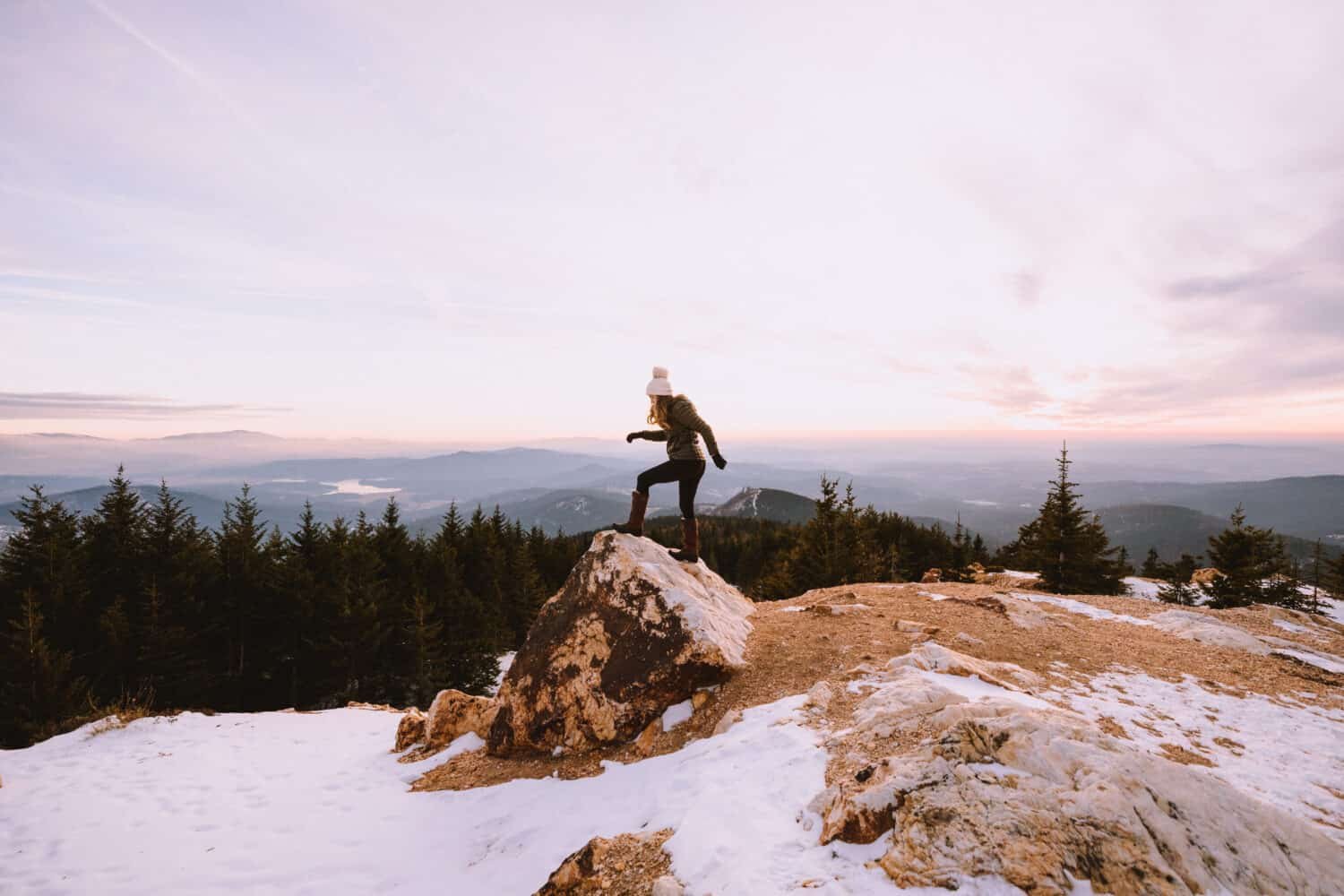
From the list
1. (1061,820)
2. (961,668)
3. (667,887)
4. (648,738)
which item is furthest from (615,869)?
(961,668)

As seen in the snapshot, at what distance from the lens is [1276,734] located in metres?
6.85

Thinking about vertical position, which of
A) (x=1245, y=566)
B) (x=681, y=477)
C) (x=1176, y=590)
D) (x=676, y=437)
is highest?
(x=676, y=437)

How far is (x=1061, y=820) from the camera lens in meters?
3.98

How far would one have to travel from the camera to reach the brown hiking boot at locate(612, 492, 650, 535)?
32.9 ft

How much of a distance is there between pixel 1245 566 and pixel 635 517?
3388 cm

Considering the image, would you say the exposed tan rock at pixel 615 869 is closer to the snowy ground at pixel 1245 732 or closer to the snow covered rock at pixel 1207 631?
the snowy ground at pixel 1245 732

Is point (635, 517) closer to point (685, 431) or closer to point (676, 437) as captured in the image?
point (676, 437)

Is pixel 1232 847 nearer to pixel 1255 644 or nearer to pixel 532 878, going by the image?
pixel 532 878

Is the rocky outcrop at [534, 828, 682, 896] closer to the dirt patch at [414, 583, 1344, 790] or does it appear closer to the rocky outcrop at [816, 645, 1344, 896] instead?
the rocky outcrop at [816, 645, 1344, 896]

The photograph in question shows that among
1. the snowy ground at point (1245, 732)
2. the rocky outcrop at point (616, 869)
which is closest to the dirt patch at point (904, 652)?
the snowy ground at point (1245, 732)

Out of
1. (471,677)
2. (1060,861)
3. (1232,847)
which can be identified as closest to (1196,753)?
(1232,847)

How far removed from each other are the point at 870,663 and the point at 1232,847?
15.3 feet

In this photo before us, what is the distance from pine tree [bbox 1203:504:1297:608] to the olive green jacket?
31724 millimetres

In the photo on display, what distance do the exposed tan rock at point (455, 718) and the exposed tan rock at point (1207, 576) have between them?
36197 millimetres
